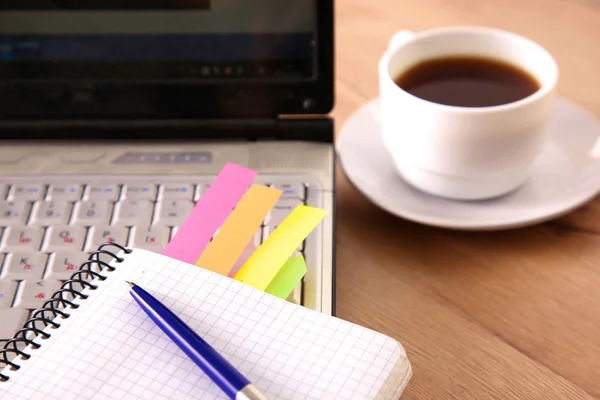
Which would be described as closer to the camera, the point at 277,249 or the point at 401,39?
the point at 277,249

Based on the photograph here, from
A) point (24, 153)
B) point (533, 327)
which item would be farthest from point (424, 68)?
point (24, 153)

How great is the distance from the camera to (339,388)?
0.30 meters

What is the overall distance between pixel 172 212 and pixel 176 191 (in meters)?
0.02

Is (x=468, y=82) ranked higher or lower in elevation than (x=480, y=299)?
higher

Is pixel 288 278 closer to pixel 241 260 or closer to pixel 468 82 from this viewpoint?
pixel 241 260

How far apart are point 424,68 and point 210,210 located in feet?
0.66

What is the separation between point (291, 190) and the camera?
48 cm

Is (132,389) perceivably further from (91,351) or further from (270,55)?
(270,55)

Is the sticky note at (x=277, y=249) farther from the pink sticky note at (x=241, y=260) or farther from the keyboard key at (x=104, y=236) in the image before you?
the keyboard key at (x=104, y=236)

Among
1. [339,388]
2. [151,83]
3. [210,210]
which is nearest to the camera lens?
[339,388]

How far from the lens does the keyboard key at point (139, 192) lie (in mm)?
475

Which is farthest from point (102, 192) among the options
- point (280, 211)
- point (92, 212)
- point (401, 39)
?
point (401, 39)

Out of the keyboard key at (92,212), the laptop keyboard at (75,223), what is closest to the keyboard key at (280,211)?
the laptop keyboard at (75,223)

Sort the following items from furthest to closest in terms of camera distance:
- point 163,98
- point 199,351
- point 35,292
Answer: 1. point 163,98
2. point 35,292
3. point 199,351
